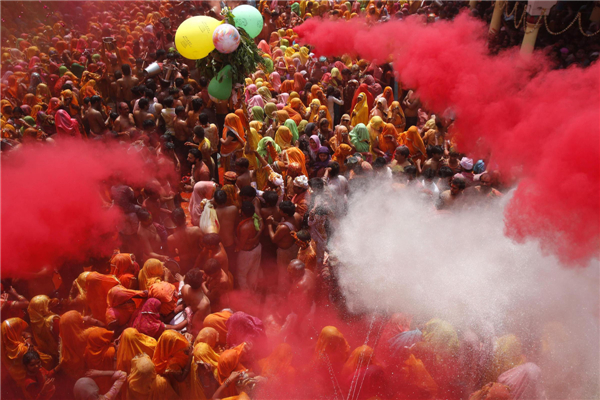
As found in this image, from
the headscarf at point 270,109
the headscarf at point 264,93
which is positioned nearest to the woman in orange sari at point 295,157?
the headscarf at point 270,109

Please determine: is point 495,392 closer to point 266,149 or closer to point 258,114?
point 266,149

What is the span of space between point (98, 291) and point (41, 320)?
0.50 metres

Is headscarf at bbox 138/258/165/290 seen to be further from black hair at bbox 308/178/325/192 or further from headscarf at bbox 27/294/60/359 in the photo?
black hair at bbox 308/178/325/192

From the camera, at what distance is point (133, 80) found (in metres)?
8.55

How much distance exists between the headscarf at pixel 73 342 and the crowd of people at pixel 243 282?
1 centimetres

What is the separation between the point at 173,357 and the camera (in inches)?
115

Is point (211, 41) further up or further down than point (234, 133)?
further up

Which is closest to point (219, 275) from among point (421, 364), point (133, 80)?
point (421, 364)

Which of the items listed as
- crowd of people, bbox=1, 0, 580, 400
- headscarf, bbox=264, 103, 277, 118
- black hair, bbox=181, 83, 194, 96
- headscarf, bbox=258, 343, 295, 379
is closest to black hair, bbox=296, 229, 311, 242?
crowd of people, bbox=1, 0, 580, 400

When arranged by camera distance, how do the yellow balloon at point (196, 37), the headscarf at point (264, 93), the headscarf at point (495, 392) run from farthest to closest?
the headscarf at point (264, 93), the yellow balloon at point (196, 37), the headscarf at point (495, 392)

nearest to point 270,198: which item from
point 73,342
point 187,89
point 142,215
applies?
point 142,215

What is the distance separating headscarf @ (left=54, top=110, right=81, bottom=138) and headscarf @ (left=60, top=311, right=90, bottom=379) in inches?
188

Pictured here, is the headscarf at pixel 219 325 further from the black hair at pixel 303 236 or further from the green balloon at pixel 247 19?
the green balloon at pixel 247 19

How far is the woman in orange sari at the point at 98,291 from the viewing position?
3486mm
